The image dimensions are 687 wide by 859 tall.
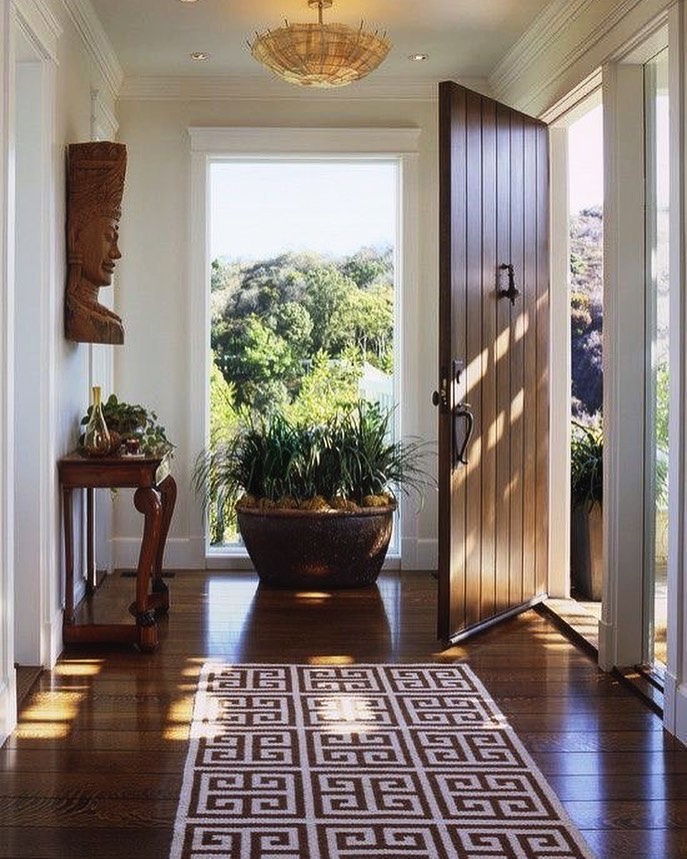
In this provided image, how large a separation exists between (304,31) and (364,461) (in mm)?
2431

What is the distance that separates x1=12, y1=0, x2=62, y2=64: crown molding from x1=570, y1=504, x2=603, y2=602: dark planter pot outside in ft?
11.0

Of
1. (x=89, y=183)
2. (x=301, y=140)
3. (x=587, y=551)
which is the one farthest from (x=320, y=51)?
(x=587, y=551)

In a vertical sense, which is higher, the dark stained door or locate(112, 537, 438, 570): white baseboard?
the dark stained door

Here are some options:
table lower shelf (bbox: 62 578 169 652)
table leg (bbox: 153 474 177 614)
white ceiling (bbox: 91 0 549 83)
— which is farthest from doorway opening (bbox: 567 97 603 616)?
table lower shelf (bbox: 62 578 169 652)

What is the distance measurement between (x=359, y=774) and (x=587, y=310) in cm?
322

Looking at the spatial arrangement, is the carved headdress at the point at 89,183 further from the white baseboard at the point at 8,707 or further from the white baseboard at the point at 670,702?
the white baseboard at the point at 670,702

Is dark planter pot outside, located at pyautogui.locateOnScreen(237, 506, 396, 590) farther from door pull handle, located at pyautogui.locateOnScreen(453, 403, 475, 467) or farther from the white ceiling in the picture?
the white ceiling

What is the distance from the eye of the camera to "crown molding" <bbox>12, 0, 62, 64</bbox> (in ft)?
13.6

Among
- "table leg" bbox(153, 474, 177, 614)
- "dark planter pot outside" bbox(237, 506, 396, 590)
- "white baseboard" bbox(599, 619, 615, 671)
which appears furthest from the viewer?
"dark planter pot outside" bbox(237, 506, 396, 590)

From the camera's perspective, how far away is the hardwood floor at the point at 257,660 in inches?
121

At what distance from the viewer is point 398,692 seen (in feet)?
14.4

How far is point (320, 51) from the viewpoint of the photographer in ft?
16.6

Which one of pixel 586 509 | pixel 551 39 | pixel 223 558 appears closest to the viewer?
pixel 551 39

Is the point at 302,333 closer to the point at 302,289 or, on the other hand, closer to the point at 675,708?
the point at 302,289
